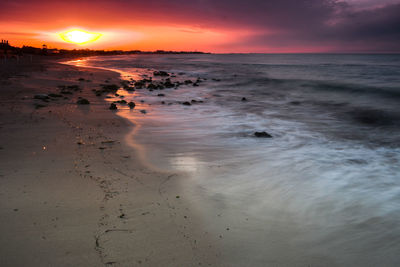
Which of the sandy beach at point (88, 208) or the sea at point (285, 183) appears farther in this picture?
the sea at point (285, 183)

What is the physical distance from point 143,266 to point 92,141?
3439 millimetres

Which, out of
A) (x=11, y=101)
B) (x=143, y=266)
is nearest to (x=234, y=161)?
(x=143, y=266)

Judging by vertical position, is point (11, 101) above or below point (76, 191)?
above

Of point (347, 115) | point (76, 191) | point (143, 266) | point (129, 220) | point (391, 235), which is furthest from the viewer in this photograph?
point (347, 115)

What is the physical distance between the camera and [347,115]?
10922 millimetres

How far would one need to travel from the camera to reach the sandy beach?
2162 millimetres

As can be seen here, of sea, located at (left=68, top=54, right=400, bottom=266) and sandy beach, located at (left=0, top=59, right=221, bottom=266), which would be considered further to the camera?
sea, located at (left=68, top=54, right=400, bottom=266)

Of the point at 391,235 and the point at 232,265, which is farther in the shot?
the point at 391,235

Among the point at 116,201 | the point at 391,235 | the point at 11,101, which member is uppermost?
the point at 11,101

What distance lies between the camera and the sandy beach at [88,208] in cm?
216

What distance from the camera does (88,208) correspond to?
276cm

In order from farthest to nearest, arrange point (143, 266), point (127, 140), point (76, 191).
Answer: point (127, 140), point (76, 191), point (143, 266)

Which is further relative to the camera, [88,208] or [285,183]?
[285,183]

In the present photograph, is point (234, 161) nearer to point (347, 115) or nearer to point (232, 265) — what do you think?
point (232, 265)
